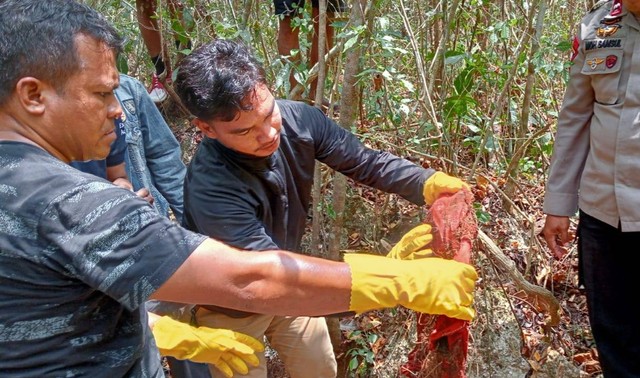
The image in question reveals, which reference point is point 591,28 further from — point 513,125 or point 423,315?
point 513,125

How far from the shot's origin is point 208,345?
1639 mm

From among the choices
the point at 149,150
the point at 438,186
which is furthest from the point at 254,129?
the point at 149,150

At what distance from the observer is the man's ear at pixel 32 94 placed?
3.60 ft

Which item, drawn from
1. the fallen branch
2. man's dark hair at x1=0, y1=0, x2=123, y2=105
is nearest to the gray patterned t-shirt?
man's dark hair at x1=0, y1=0, x2=123, y2=105

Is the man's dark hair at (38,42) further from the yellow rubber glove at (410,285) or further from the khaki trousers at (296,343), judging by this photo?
the khaki trousers at (296,343)

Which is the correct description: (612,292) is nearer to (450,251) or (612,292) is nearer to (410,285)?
(450,251)

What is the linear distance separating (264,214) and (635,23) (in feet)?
4.16

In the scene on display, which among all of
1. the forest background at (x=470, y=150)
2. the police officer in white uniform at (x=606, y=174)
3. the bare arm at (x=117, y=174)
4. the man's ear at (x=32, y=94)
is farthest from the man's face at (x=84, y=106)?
the police officer in white uniform at (x=606, y=174)

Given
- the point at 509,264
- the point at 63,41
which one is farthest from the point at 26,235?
the point at 509,264

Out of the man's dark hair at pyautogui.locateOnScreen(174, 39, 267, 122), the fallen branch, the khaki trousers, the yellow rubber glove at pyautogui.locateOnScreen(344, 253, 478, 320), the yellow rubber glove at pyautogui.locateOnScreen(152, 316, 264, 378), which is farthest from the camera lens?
the fallen branch

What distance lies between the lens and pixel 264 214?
6.47 feet

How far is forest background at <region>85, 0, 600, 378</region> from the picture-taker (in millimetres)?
2617

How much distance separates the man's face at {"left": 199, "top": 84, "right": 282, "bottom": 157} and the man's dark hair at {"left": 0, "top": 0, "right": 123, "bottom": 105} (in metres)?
0.68

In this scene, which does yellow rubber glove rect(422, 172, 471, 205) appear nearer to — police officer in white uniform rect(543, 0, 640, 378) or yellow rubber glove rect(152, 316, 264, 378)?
police officer in white uniform rect(543, 0, 640, 378)
